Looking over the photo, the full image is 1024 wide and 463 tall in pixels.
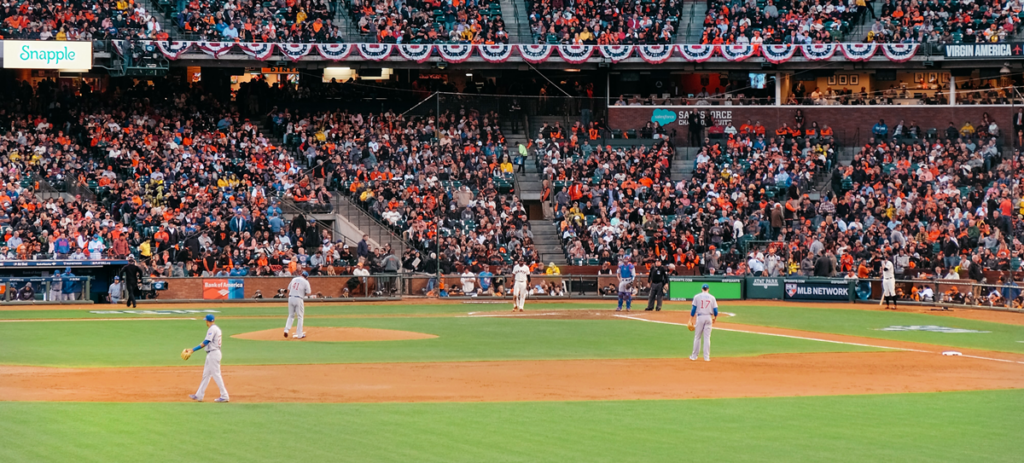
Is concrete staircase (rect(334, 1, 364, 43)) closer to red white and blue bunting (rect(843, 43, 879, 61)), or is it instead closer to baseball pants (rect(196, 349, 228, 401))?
red white and blue bunting (rect(843, 43, 879, 61))

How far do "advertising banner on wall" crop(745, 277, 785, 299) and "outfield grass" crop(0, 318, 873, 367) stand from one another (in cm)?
1146

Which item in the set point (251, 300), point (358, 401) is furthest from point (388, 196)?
point (358, 401)

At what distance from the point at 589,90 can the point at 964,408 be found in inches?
1511

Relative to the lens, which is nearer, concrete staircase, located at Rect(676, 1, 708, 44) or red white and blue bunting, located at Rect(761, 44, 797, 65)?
red white and blue bunting, located at Rect(761, 44, 797, 65)

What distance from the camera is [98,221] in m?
41.4

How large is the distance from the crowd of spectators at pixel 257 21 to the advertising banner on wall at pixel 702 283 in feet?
57.8

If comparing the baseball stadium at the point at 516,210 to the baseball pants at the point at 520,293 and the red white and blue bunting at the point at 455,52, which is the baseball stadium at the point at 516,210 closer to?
the baseball pants at the point at 520,293

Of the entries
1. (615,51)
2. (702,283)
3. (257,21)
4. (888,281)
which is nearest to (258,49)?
(257,21)

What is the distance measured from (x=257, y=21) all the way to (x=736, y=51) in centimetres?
1972

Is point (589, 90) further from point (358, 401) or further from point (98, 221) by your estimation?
point (358, 401)

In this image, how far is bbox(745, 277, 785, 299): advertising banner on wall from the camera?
4319cm

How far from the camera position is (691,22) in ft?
176

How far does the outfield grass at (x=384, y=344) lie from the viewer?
2441cm

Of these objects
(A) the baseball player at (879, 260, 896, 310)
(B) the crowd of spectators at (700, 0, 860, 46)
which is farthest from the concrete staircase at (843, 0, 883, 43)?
(A) the baseball player at (879, 260, 896, 310)
